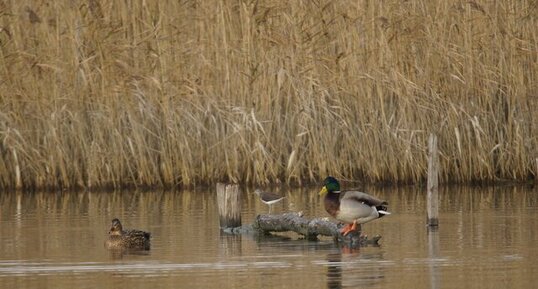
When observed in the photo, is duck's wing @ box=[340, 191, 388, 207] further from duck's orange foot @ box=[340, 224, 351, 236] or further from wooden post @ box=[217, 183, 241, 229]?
wooden post @ box=[217, 183, 241, 229]

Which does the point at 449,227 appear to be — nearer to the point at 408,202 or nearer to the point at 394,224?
the point at 394,224

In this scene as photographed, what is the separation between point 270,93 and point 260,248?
5691mm

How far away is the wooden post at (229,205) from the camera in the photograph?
583 inches

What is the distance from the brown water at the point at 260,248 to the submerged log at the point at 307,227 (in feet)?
0.41

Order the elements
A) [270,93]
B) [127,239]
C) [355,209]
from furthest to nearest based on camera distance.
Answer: [270,93]
[355,209]
[127,239]

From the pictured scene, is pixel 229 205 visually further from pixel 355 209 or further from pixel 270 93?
pixel 270 93

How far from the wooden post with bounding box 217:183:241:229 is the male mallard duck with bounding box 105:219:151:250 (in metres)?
1.38

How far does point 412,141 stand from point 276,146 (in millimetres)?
1829

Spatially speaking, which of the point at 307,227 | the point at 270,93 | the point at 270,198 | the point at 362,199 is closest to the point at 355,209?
the point at 362,199

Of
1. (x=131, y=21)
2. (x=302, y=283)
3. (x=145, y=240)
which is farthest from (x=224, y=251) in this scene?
(x=131, y=21)

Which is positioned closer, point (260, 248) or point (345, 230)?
point (260, 248)

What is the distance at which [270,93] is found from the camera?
18953mm

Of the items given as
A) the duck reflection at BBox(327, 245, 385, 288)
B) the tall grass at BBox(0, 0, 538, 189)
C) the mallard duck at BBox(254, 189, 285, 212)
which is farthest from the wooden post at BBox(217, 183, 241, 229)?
the tall grass at BBox(0, 0, 538, 189)

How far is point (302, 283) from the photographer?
1075 cm
